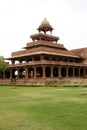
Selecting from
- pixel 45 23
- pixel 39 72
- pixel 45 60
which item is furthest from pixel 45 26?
pixel 45 60

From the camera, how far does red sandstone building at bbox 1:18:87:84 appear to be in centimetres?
5984

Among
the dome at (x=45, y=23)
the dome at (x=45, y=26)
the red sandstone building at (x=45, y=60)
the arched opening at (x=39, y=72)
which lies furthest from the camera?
the dome at (x=45, y=23)

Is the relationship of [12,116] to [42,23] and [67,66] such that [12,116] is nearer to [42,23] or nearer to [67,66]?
[67,66]

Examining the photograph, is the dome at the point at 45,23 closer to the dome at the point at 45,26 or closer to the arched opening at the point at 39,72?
the dome at the point at 45,26

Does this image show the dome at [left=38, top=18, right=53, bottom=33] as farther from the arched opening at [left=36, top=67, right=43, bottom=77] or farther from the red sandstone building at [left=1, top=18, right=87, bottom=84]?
the arched opening at [left=36, top=67, right=43, bottom=77]

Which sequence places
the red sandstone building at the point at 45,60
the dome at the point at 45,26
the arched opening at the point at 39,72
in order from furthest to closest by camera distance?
the dome at the point at 45,26
the arched opening at the point at 39,72
the red sandstone building at the point at 45,60

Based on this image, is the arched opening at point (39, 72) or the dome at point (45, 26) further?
the dome at point (45, 26)

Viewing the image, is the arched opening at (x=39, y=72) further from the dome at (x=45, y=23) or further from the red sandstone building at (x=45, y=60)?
the dome at (x=45, y=23)

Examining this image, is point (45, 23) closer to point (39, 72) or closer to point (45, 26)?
point (45, 26)

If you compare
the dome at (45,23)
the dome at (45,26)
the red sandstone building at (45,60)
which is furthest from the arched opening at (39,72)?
the dome at (45,23)

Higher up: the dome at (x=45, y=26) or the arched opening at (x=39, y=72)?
the dome at (x=45, y=26)

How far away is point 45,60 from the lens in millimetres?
59562

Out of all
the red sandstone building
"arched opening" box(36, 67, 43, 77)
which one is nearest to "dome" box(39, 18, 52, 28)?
the red sandstone building

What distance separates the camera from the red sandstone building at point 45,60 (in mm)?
59844
